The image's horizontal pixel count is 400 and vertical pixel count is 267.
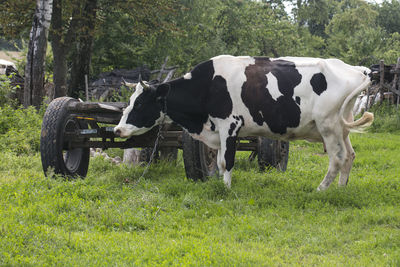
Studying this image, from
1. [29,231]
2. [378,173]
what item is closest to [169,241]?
[29,231]

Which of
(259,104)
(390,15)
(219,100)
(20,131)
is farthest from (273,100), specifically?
(390,15)

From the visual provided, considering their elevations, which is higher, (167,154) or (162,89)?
(162,89)

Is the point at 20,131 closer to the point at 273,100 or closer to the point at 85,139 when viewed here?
the point at 85,139

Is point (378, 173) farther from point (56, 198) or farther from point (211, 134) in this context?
point (56, 198)

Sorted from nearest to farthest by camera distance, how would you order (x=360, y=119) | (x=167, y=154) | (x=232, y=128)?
(x=360, y=119) → (x=232, y=128) → (x=167, y=154)

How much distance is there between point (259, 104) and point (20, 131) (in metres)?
5.98

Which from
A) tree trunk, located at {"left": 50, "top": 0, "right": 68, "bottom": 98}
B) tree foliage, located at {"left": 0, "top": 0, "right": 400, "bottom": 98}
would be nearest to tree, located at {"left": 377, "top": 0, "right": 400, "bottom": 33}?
tree foliage, located at {"left": 0, "top": 0, "right": 400, "bottom": 98}

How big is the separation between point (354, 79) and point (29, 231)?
467 cm

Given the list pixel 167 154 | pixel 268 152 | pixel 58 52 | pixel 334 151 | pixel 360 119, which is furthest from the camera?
pixel 58 52

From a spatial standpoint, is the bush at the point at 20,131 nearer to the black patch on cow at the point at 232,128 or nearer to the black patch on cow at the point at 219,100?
the black patch on cow at the point at 219,100

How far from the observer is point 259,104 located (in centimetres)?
704

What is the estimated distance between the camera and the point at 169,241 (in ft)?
15.6

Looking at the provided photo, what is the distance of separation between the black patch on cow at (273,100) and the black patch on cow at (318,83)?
21cm

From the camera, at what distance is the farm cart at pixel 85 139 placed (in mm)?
7051
